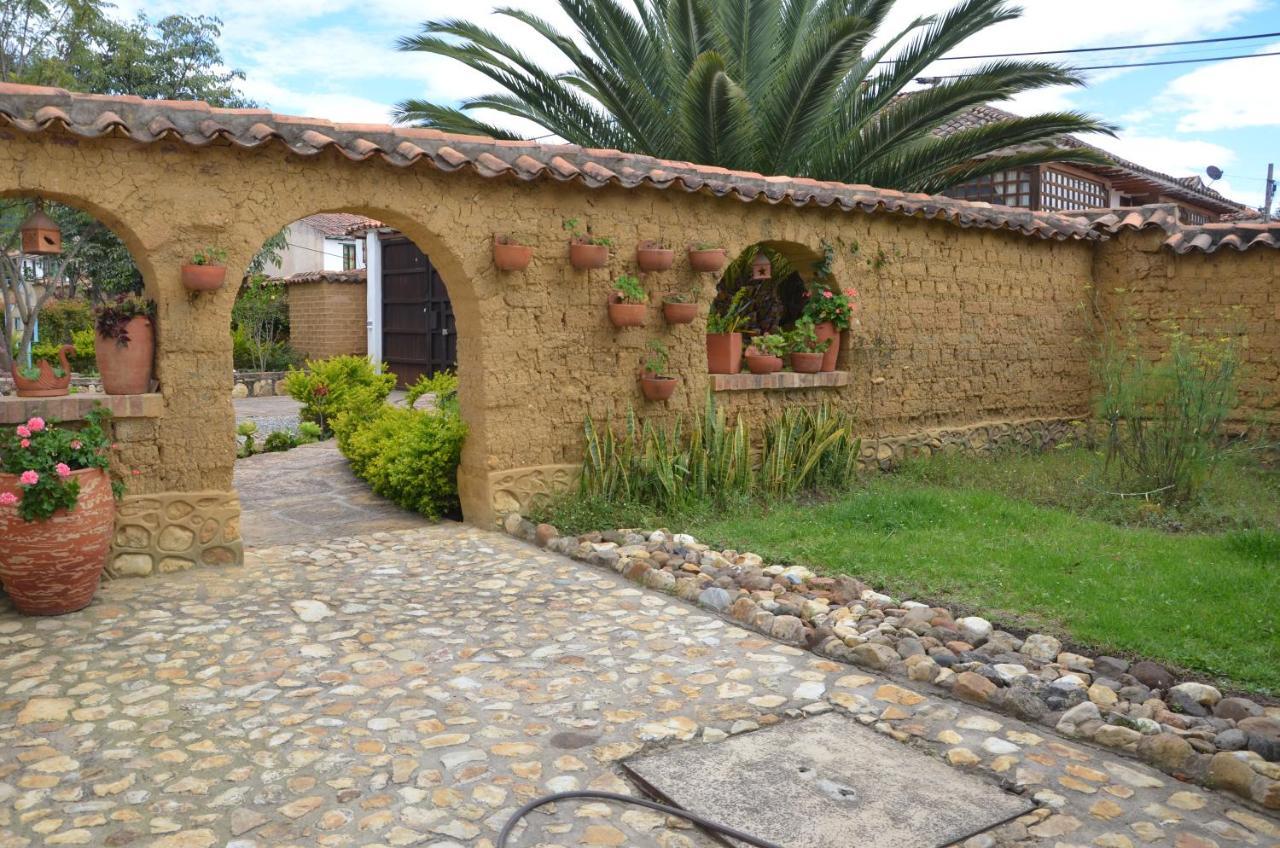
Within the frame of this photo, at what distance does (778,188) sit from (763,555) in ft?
11.3

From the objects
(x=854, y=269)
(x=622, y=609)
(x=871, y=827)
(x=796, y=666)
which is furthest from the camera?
(x=854, y=269)

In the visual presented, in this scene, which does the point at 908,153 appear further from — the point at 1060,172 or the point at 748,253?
the point at 1060,172

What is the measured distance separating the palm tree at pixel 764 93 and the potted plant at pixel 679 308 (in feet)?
8.81

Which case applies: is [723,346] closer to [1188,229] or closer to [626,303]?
[626,303]

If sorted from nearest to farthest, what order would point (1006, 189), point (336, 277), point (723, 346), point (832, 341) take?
point (723, 346)
point (832, 341)
point (1006, 189)
point (336, 277)

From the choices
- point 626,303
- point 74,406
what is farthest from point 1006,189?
point 74,406

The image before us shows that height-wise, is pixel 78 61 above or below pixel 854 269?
above

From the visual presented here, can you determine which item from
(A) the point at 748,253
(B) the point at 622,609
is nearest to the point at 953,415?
(A) the point at 748,253

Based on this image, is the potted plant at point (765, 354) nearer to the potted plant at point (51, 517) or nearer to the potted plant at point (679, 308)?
the potted plant at point (679, 308)

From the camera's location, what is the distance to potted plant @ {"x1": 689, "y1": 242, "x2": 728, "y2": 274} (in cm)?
804

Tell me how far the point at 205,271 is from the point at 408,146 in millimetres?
1522

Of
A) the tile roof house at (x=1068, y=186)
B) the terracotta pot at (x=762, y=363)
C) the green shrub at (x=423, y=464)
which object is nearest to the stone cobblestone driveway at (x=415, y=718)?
the green shrub at (x=423, y=464)

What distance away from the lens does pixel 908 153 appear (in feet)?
36.8

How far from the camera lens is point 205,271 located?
598 centimetres
